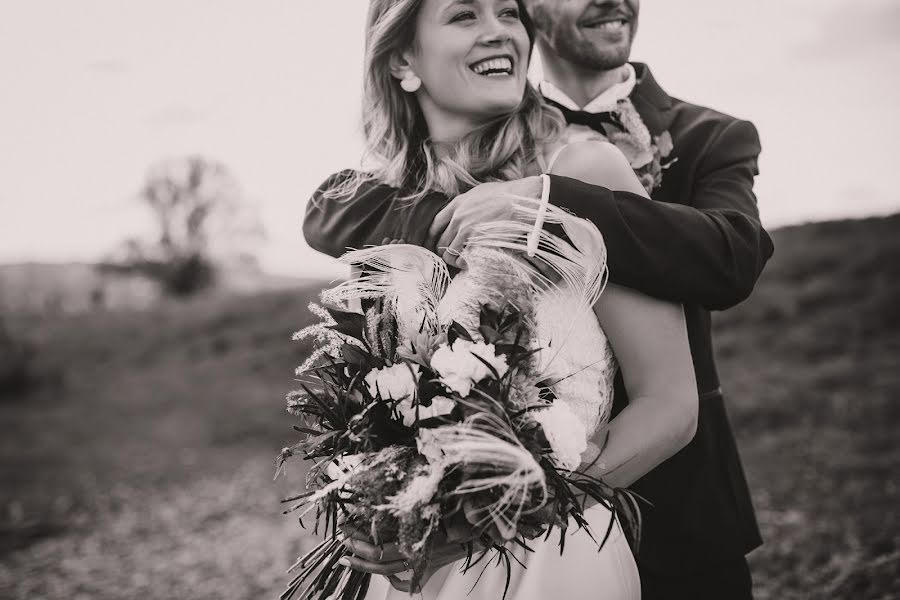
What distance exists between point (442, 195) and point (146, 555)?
7.87m

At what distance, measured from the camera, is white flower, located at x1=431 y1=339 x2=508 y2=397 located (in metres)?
1.63

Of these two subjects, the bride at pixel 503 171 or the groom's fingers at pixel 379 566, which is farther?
the bride at pixel 503 171

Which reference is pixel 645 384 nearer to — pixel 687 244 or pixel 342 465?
pixel 687 244

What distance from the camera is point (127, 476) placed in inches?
467

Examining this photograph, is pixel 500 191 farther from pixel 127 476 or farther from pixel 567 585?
pixel 127 476

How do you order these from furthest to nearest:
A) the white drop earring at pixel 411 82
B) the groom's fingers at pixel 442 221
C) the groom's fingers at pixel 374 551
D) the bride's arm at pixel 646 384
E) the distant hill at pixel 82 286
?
1. the distant hill at pixel 82 286
2. the white drop earring at pixel 411 82
3. the groom's fingers at pixel 442 221
4. the bride's arm at pixel 646 384
5. the groom's fingers at pixel 374 551

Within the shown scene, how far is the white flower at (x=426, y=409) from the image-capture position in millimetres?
1661

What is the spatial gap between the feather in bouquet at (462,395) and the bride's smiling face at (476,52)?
2.32ft

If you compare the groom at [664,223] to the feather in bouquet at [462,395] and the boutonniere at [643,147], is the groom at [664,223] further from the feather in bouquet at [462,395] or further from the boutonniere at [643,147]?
the feather in bouquet at [462,395]

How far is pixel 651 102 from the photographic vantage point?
2824 mm

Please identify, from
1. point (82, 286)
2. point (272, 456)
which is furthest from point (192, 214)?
point (272, 456)

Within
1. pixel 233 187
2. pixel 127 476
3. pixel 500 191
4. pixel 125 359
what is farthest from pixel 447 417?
pixel 233 187

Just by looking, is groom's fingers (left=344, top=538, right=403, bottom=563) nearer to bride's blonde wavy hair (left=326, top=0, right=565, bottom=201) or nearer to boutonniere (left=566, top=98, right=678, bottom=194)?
bride's blonde wavy hair (left=326, top=0, right=565, bottom=201)

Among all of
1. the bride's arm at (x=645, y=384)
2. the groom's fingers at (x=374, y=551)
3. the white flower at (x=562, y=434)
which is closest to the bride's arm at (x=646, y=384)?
the bride's arm at (x=645, y=384)
